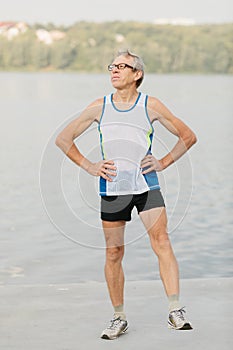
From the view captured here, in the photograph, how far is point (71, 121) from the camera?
3631 millimetres

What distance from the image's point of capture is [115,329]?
353cm

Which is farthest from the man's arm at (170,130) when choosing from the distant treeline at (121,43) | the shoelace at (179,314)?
the distant treeline at (121,43)

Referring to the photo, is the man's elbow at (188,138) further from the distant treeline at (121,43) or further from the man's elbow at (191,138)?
the distant treeline at (121,43)

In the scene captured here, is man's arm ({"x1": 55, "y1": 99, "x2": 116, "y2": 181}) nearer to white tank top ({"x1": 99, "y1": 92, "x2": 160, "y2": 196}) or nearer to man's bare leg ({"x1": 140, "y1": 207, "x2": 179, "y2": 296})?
white tank top ({"x1": 99, "y1": 92, "x2": 160, "y2": 196})

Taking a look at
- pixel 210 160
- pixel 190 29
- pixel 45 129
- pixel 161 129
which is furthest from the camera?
pixel 190 29

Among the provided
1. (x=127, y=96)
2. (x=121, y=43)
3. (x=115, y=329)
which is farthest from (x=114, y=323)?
(x=121, y=43)

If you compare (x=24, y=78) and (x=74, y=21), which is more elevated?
(x=74, y=21)

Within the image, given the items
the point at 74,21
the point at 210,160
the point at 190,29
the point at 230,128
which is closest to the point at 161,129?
the point at 210,160

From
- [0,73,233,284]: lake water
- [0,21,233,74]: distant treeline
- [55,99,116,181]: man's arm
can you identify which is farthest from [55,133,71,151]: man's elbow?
[0,21,233,74]: distant treeline

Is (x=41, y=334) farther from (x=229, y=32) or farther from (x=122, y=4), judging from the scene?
(x=122, y=4)

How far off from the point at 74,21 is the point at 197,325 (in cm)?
5576

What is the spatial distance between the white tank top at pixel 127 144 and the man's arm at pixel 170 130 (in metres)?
0.03

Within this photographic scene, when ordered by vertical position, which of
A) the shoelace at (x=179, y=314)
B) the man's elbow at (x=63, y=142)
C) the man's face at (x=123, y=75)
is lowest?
the shoelace at (x=179, y=314)

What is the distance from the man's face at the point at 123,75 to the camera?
137 inches
